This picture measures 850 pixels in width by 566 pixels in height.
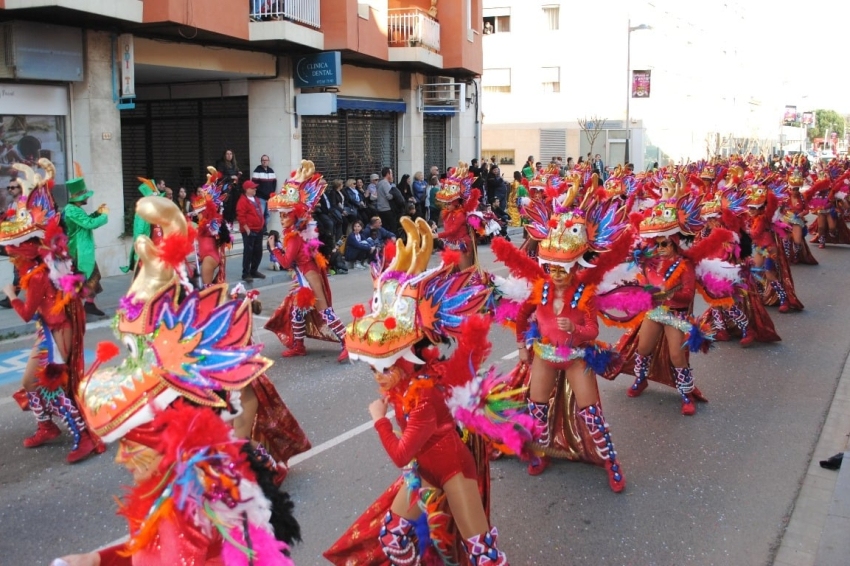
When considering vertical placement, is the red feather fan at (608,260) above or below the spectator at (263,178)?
below

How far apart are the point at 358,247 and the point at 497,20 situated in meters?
30.8

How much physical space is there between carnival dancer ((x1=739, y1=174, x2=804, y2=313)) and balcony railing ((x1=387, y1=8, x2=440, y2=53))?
12.4 m

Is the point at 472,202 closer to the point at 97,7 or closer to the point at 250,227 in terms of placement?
the point at 250,227

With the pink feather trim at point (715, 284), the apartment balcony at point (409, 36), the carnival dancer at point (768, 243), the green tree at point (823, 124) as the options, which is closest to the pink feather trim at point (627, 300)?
the pink feather trim at point (715, 284)

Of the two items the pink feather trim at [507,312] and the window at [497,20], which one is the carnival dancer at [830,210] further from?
the window at [497,20]

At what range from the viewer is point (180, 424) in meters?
2.85

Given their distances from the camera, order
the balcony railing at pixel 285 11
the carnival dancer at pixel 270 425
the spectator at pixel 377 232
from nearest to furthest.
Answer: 1. the carnival dancer at pixel 270 425
2. the spectator at pixel 377 232
3. the balcony railing at pixel 285 11

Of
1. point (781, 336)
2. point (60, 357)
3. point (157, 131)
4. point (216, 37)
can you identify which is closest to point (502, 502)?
point (60, 357)

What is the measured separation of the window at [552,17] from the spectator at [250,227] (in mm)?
31346

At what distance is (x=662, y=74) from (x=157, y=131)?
114 ft

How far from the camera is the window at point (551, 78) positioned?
43562mm

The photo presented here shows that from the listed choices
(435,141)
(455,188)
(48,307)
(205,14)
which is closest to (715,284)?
(455,188)

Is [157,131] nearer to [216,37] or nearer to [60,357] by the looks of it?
[216,37]

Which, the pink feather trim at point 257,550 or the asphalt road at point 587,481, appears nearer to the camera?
the pink feather trim at point 257,550
